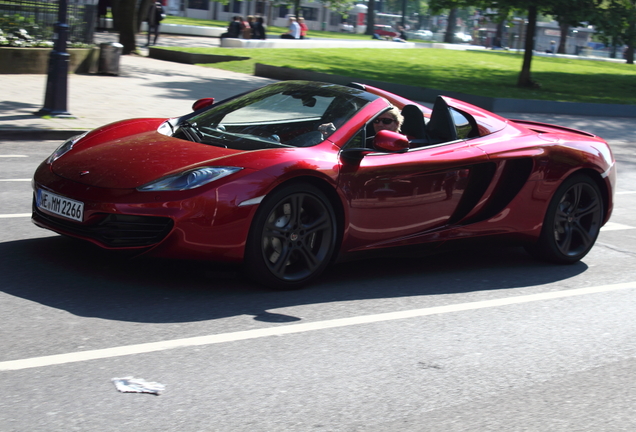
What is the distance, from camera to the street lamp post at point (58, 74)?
12.3 m

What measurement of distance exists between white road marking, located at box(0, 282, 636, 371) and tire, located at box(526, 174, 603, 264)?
0.57m

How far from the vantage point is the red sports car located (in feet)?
15.8

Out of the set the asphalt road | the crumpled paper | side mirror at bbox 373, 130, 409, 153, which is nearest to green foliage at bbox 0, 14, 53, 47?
the asphalt road

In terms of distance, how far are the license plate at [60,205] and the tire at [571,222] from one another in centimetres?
358

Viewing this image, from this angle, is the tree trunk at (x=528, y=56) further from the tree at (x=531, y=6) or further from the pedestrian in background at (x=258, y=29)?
the pedestrian in background at (x=258, y=29)

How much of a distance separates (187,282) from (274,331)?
0.96 meters

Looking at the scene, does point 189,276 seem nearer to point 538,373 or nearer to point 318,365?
point 318,365

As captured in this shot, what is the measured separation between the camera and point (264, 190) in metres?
4.89

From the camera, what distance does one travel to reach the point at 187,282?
5238 mm

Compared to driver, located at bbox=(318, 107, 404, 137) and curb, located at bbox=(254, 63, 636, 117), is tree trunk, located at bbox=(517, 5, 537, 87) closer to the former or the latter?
curb, located at bbox=(254, 63, 636, 117)

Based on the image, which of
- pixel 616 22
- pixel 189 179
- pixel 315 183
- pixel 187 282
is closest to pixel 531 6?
pixel 616 22

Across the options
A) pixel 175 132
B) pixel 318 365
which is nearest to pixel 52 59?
pixel 175 132

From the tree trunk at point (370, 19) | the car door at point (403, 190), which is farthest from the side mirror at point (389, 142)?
the tree trunk at point (370, 19)

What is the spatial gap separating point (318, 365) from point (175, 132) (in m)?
2.43
